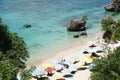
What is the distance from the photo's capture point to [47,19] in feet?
226

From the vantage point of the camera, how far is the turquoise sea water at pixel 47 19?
164ft

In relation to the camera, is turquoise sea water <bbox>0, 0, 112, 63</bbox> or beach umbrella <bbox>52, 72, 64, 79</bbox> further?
turquoise sea water <bbox>0, 0, 112, 63</bbox>

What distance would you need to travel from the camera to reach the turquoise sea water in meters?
49.8

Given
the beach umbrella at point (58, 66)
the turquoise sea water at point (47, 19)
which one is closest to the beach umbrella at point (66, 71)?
the beach umbrella at point (58, 66)

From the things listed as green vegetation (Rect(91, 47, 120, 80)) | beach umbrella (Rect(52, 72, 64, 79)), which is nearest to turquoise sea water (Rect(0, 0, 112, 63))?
beach umbrella (Rect(52, 72, 64, 79))

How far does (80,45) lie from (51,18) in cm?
2348

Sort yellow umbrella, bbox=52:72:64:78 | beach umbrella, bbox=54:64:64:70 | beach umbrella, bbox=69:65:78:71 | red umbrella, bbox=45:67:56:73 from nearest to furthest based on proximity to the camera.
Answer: yellow umbrella, bbox=52:72:64:78 → beach umbrella, bbox=69:65:78:71 → red umbrella, bbox=45:67:56:73 → beach umbrella, bbox=54:64:64:70

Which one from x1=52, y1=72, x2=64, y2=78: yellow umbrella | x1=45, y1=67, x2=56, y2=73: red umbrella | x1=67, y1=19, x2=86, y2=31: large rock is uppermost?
x1=67, y1=19, x2=86, y2=31: large rock

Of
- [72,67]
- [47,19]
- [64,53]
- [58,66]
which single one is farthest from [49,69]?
[47,19]

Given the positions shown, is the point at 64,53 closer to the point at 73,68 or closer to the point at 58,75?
the point at 73,68

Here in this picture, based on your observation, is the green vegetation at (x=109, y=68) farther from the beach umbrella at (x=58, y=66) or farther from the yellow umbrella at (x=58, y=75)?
the beach umbrella at (x=58, y=66)

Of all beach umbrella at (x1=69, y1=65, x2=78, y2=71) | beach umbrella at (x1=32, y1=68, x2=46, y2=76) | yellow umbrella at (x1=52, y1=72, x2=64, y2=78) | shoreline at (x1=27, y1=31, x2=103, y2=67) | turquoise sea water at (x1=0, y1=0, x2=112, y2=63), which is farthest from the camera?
turquoise sea water at (x1=0, y1=0, x2=112, y2=63)

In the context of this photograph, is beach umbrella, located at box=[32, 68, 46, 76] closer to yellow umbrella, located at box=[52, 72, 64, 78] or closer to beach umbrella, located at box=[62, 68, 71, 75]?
yellow umbrella, located at box=[52, 72, 64, 78]

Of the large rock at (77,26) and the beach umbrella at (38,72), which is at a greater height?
the large rock at (77,26)
